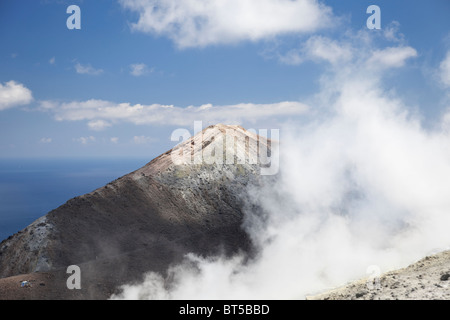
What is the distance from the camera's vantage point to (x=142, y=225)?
31.0m

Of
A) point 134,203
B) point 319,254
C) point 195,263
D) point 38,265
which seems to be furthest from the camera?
point 134,203

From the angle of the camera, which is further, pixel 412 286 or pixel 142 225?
pixel 142 225

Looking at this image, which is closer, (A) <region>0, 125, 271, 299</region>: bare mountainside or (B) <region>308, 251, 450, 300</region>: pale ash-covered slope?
(B) <region>308, 251, 450, 300</region>: pale ash-covered slope

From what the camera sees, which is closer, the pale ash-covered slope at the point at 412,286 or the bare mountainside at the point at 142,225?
the pale ash-covered slope at the point at 412,286

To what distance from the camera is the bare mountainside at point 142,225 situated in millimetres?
24641

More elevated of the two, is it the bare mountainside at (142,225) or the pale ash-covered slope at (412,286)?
the bare mountainside at (142,225)

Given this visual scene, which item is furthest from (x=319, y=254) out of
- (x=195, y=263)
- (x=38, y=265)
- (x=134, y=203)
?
(x=38, y=265)

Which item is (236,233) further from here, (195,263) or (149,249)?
(149,249)

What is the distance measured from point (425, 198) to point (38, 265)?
117 feet

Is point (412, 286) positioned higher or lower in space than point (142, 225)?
lower

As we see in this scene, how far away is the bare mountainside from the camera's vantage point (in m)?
24.6

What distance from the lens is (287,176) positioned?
133 ft

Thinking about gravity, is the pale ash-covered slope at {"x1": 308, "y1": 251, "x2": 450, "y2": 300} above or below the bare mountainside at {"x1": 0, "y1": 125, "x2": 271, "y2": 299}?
below

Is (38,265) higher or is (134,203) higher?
(134,203)
